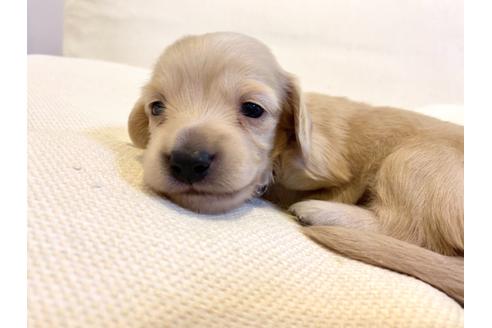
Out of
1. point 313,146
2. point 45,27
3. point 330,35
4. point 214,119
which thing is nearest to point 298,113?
point 313,146

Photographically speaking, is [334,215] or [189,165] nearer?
[189,165]

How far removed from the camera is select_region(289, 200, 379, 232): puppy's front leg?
1.23 m

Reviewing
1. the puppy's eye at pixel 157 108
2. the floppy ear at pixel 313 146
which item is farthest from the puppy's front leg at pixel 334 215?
the puppy's eye at pixel 157 108

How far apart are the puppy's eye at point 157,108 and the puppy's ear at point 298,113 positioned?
0.40 metres

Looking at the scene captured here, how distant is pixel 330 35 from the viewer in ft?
9.54

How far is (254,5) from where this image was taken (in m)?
2.94

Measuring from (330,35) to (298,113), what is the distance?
1.79m

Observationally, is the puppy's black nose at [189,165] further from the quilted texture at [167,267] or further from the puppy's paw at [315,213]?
the puppy's paw at [315,213]

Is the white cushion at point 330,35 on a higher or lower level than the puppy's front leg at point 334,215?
higher

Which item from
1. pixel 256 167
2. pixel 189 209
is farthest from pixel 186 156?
pixel 256 167

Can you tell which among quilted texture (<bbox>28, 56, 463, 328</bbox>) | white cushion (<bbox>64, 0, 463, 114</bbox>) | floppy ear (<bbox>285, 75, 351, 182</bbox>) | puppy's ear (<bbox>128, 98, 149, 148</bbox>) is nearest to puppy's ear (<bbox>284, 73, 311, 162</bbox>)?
floppy ear (<bbox>285, 75, 351, 182</bbox>)

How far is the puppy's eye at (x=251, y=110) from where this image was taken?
48.3 inches

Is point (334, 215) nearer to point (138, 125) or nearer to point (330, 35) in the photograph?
point (138, 125)

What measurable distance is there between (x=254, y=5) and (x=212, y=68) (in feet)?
6.39
